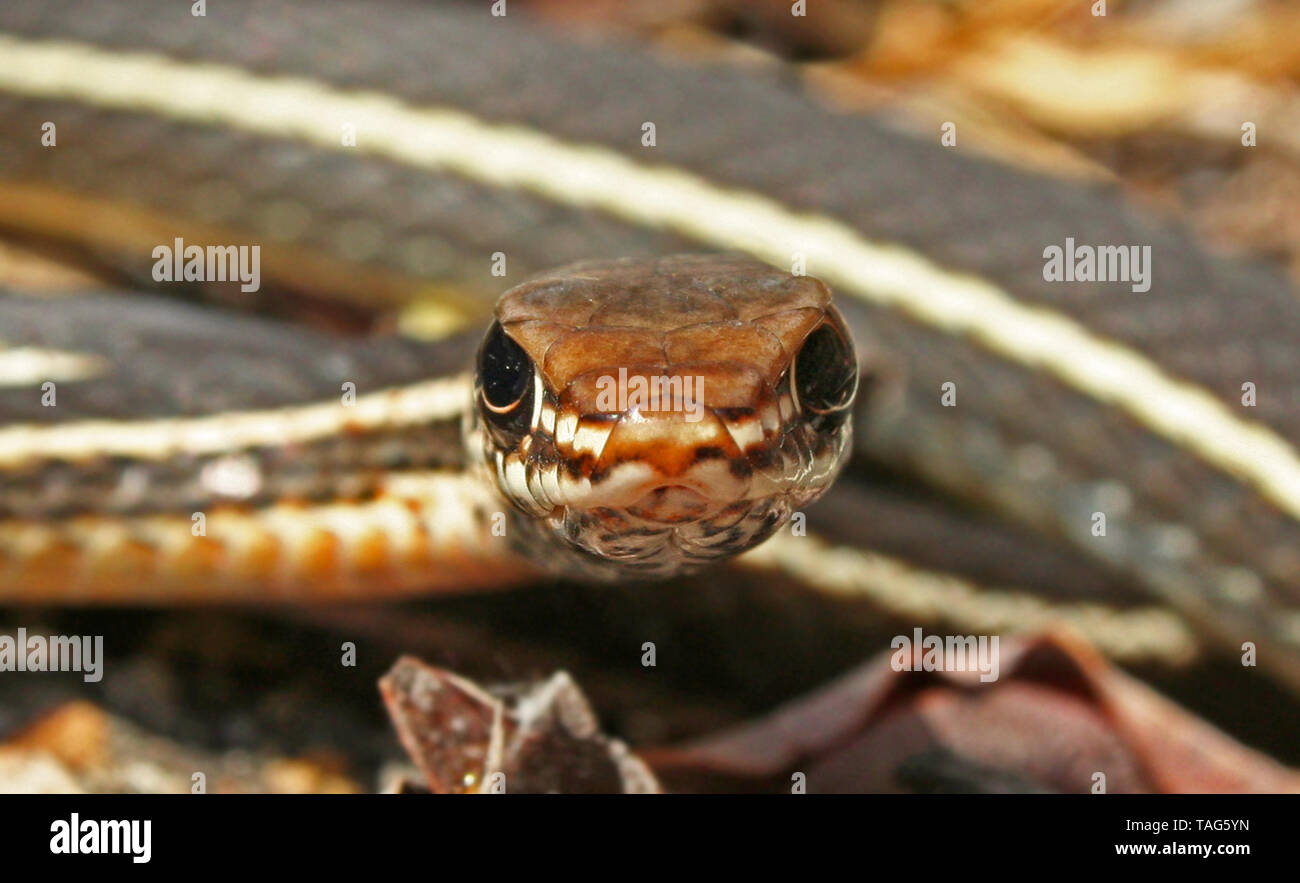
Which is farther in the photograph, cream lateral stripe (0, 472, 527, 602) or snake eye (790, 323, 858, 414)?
cream lateral stripe (0, 472, 527, 602)

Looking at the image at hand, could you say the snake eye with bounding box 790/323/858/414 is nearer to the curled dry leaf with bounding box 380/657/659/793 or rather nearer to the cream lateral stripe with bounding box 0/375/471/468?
the curled dry leaf with bounding box 380/657/659/793

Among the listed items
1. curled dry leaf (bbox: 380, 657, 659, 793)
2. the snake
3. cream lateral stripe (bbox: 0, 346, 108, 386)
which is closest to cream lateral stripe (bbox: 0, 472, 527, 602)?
the snake

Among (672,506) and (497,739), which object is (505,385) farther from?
(497,739)

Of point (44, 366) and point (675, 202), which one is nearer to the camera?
point (44, 366)

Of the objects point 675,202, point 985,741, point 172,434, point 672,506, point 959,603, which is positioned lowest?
point 985,741

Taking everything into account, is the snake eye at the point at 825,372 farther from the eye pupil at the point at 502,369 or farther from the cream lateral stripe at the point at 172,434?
the cream lateral stripe at the point at 172,434

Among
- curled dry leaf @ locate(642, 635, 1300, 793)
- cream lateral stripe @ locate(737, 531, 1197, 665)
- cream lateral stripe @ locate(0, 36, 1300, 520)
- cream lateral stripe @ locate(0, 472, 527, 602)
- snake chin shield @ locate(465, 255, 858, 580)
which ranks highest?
cream lateral stripe @ locate(0, 36, 1300, 520)

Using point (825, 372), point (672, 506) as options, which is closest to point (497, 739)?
point (672, 506)

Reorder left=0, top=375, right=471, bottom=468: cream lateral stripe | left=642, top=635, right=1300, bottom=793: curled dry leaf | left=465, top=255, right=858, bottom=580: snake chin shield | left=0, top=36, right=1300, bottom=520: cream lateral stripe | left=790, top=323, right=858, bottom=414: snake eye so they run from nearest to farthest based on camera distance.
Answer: left=465, top=255, right=858, bottom=580: snake chin shield < left=790, top=323, right=858, bottom=414: snake eye < left=642, top=635, right=1300, bottom=793: curled dry leaf < left=0, top=375, right=471, bottom=468: cream lateral stripe < left=0, top=36, right=1300, bottom=520: cream lateral stripe
